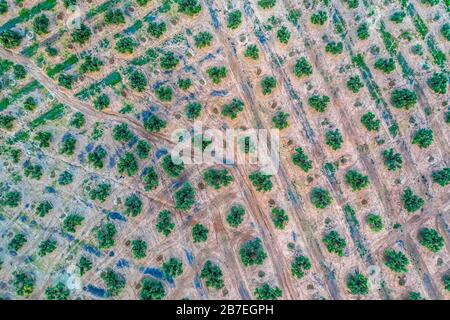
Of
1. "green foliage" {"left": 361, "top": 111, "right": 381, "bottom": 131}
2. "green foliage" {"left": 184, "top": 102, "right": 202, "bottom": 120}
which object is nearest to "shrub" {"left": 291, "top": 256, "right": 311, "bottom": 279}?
"green foliage" {"left": 361, "top": 111, "right": 381, "bottom": 131}

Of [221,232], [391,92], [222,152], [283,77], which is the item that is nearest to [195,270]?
[221,232]

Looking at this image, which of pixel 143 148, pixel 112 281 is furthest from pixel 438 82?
pixel 112 281

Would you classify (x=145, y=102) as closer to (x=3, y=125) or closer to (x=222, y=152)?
(x=222, y=152)

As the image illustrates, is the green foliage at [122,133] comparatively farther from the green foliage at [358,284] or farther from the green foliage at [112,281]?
the green foliage at [358,284]

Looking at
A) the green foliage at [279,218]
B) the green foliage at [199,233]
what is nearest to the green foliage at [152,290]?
the green foliage at [199,233]

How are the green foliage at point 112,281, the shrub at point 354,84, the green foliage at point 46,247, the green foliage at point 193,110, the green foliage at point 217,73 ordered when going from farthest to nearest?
the shrub at point 354,84 → the green foliage at point 217,73 → the green foliage at point 193,110 → the green foliage at point 46,247 → the green foliage at point 112,281

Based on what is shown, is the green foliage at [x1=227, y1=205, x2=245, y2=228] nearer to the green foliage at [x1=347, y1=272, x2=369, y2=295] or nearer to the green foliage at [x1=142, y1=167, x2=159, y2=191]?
the green foliage at [x1=142, y1=167, x2=159, y2=191]
